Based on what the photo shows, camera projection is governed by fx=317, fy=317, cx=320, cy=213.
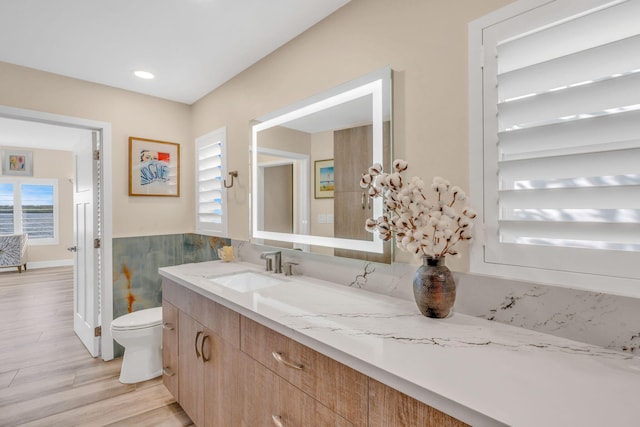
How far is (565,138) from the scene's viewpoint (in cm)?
98

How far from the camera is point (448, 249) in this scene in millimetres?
1145

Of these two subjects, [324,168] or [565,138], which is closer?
[565,138]

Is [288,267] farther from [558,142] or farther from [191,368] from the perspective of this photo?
[558,142]

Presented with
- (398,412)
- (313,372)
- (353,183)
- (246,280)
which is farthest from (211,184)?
(398,412)

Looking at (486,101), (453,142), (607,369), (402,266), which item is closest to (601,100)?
(486,101)

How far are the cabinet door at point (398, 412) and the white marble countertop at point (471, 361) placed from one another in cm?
3

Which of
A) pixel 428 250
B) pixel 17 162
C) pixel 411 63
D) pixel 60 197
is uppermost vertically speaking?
pixel 17 162

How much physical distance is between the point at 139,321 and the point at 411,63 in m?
2.55

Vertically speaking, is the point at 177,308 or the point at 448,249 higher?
the point at 448,249

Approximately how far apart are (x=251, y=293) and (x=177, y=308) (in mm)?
754

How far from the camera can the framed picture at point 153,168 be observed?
9.47ft

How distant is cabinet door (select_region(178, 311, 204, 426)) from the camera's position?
1745 millimetres

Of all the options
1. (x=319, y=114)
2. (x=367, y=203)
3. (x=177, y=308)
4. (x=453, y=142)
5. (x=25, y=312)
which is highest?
(x=319, y=114)

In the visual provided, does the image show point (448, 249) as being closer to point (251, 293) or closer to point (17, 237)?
point (251, 293)
